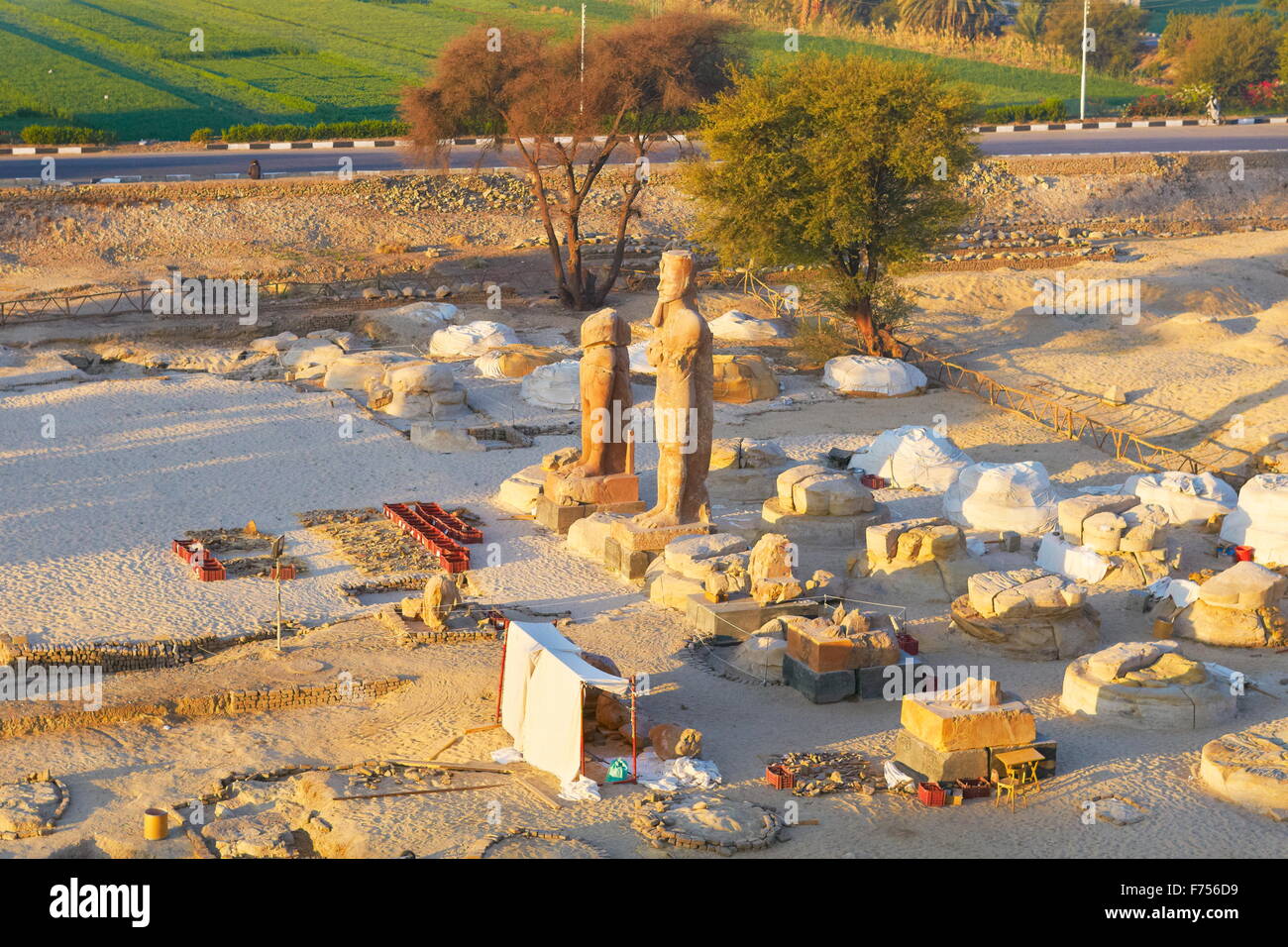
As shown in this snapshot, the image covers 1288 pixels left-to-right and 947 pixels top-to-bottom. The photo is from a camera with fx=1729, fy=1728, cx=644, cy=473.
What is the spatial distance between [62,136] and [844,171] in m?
26.6

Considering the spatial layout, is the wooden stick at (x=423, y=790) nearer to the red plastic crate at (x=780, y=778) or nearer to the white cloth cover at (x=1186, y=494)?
the red plastic crate at (x=780, y=778)

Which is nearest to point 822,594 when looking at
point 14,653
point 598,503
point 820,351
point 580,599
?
point 580,599

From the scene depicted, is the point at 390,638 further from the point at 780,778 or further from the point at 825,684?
the point at 780,778

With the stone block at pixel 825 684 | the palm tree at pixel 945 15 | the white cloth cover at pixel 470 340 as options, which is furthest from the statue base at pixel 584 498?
the palm tree at pixel 945 15

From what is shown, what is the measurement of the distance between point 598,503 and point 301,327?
12.8m

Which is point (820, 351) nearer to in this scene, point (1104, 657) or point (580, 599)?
point (580, 599)

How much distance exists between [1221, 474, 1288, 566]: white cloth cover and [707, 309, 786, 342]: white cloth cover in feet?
39.2

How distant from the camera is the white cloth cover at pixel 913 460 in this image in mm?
23375

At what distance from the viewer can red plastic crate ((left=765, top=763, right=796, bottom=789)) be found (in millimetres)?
14016

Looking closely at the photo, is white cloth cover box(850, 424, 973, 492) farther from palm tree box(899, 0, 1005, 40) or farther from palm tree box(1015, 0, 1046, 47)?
palm tree box(1015, 0, 1046, 47)

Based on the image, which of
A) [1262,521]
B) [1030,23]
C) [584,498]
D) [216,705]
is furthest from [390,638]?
[1030,23]

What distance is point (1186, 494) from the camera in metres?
21.8

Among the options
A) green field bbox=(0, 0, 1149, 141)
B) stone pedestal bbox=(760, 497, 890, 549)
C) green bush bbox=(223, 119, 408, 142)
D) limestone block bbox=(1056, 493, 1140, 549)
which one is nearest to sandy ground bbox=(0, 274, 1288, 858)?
limestone block bbox=(1056, 493, 1140, 549)

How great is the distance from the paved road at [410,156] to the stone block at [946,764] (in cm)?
2485
